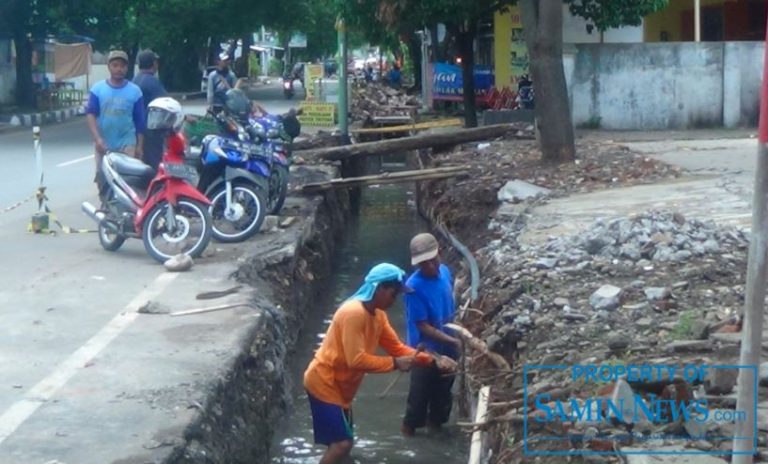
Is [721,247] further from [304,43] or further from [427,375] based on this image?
[304,43]

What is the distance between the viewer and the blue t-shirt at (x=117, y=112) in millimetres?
12195

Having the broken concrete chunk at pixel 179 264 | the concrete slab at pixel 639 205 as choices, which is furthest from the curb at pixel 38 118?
the broken concrete chunk at pixel 179 264

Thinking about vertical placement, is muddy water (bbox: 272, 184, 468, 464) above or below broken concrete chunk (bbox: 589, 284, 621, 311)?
below

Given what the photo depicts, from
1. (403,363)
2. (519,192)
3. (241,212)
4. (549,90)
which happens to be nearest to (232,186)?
(241,212)

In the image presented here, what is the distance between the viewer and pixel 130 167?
11320 millimetres

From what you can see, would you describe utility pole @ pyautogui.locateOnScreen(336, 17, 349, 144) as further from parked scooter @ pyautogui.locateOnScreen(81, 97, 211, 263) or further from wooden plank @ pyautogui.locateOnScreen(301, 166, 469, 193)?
parked scooter @ pyautogui.locateOnScreen(81, 97, 211, 263)

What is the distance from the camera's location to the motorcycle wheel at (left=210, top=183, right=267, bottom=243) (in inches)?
473

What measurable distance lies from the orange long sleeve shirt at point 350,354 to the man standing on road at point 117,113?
218 inches

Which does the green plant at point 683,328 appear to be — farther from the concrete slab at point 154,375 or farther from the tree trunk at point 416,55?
the tree trunk at point 416,55

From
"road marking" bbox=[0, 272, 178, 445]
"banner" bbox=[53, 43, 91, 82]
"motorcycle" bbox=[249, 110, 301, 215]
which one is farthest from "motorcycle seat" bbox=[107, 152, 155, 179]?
"banner" bbox=[53, 43, 91, 82]

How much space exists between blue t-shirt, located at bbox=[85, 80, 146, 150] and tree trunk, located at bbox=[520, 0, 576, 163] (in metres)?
5.71

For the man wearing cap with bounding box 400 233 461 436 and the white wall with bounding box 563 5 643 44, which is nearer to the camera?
the man wearing cap with bounding box 400 233 461 436

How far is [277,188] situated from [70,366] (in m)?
6.04

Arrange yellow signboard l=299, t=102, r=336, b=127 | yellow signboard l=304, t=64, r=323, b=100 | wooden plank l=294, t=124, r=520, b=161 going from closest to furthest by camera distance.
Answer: wooden plank l=294, t=124, r=520, b=161 → yellow signboard l=299, t=102, r=336, b=127 → yellow signboard l=304, t=64, r=323, b=100
